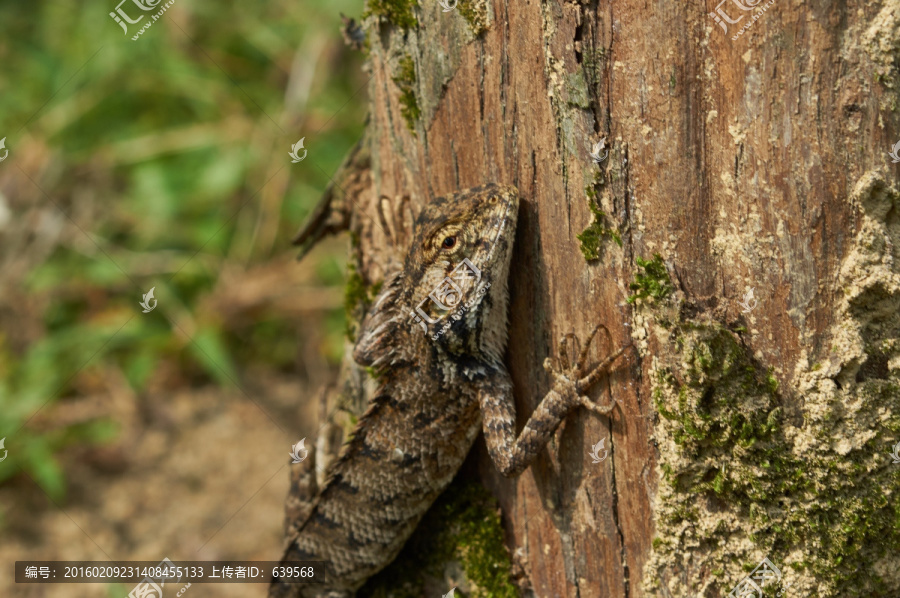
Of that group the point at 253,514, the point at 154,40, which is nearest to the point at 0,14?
the point at 154,40

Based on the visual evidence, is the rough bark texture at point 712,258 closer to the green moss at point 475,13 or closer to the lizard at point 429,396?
the green moss at point 475,13

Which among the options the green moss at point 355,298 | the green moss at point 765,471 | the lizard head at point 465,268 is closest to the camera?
the green moss at point 765,471

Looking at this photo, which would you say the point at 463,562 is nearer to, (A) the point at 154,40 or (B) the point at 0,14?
(A) the point at 154,40

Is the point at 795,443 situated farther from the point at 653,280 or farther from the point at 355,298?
the point at 355,298

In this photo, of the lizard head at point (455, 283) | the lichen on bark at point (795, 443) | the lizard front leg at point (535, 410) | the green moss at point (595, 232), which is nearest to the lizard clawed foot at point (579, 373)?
the lizard front leg at point (535, 410)

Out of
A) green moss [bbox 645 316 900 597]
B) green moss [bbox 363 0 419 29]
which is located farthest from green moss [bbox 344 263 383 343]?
green moss [bbox 645 316 900 597]

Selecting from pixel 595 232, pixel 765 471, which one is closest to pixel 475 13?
pixel 595 232

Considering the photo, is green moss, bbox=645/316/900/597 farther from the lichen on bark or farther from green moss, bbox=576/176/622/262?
green moss, bbox=576/176/622/262
